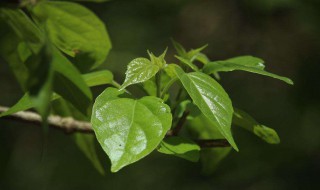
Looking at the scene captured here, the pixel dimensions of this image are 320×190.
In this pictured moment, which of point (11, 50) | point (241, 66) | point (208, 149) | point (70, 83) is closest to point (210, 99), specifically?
point (241, 66)

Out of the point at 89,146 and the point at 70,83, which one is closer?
the point at 70,83

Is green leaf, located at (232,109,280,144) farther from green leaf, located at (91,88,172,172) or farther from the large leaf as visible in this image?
the large leaf

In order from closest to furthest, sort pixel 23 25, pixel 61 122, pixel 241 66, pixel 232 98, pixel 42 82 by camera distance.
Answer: pixel 42 82, pixel 23 25, pixel 241 66, pixel 61 122, pixel 232 98

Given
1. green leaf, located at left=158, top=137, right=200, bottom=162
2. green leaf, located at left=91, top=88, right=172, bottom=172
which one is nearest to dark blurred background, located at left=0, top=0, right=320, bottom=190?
green leaf, located at left=158, top=137, right=200, bottom=162

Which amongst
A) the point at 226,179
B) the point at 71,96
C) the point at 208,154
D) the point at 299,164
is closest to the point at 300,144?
the point at 299,164

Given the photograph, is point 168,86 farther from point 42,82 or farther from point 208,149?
point 42,82

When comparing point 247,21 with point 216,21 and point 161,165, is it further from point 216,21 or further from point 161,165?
point 161,165
